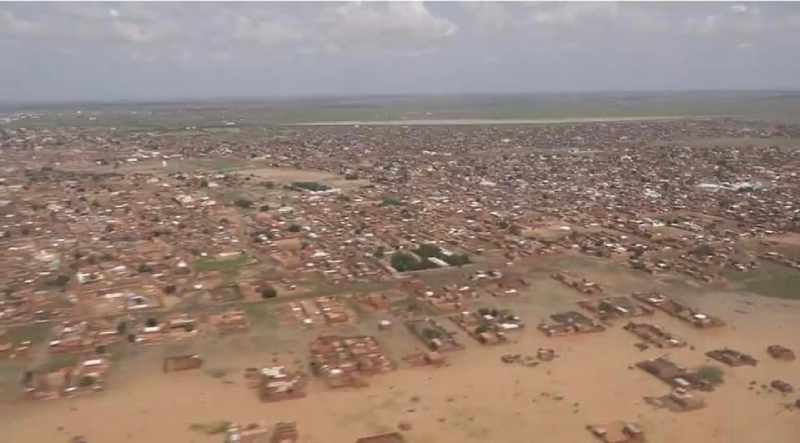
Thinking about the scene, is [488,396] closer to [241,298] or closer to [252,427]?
[252,427]

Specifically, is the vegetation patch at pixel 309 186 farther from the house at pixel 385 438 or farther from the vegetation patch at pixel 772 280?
the house at pixel 385 438

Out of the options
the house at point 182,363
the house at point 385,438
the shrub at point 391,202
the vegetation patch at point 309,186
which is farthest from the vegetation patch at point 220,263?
the vegetation patch at point 309,186

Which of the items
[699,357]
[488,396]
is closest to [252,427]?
[488,396]

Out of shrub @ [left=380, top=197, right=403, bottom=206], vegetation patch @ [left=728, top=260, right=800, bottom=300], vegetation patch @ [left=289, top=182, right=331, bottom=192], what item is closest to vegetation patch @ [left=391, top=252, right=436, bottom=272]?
vegetation patch @ [left=728, top=260, right=800, bottom=300]

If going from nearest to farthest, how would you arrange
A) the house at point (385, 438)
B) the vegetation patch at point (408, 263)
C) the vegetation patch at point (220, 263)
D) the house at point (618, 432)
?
1. the house at point (385, 438)
2. the house at point (618, 432)
3. the vegetation patch at point (408, 263)
4. the vegetation patch at point (220, 263)

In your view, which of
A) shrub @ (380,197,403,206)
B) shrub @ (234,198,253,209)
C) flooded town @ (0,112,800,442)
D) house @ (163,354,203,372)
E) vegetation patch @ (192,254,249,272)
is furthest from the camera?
shrub @ (380,197,403,206)

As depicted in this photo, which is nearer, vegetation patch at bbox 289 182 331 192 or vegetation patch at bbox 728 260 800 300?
vegetation patch at bbox 728 260 800 300

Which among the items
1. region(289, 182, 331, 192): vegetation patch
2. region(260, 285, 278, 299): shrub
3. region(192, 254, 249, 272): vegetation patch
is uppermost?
region(289, 182, 331, 192): vegetation patch

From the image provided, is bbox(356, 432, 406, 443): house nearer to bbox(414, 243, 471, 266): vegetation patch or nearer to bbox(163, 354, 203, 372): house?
bbox(163, 354, 203, 372): house
